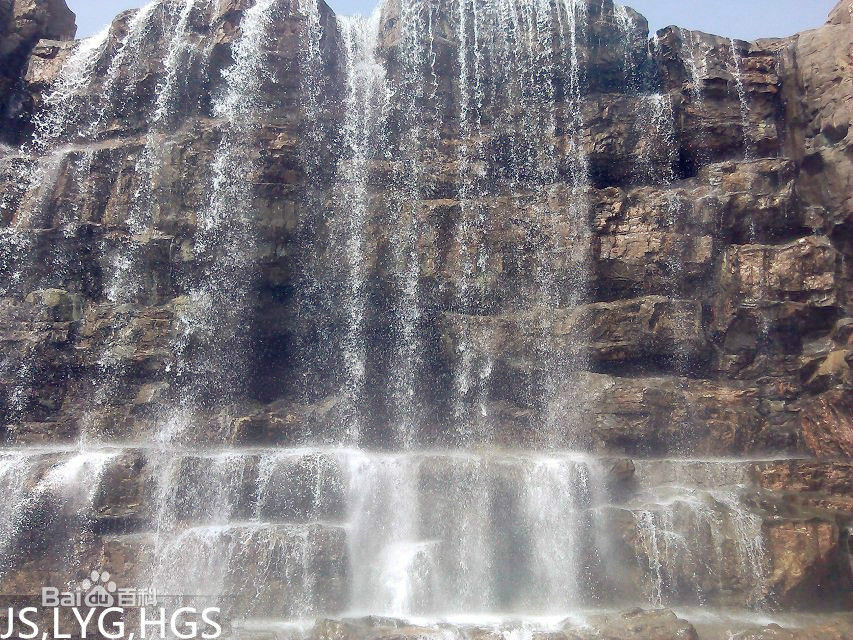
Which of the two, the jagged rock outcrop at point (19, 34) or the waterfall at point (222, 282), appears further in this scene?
the jagged rock outcrop at point (19, 34)

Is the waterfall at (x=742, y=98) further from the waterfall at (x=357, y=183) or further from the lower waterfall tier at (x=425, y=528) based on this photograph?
the waterfall at (x=357, y=183)

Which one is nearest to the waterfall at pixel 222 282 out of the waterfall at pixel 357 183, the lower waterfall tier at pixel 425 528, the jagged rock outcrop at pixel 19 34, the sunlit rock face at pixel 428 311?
the sunlit rock face at pixel 428 311

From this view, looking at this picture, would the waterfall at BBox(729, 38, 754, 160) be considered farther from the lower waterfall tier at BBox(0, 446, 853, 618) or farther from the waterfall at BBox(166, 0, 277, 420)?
the waterfall at BBox(166, 0, 277, 420)

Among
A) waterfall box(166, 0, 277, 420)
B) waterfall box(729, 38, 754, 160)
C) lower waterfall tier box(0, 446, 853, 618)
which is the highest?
waterfall box(729, 38, 754, 160)

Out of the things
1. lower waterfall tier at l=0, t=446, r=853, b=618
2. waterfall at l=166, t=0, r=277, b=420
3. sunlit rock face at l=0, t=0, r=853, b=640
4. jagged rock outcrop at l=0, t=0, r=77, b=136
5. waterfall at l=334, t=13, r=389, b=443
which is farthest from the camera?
jagged rock outcrop at l=0, t=0, r=77, b=136

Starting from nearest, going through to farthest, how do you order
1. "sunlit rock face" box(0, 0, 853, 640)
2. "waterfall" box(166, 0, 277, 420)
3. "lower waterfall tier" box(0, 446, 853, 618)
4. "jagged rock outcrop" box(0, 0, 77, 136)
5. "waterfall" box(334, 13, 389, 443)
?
"lower waterfall tier" box(0, 446, 853, 618) → "sunlit rock face" box(0, 0, 853, 640) → "waterfall" box(166, 0, 277, 420) → "waterfall" box(334, 13, 389, 443) → "jagged rock outcrop" box(0, 0, 77, 136)

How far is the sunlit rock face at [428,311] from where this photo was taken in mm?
16469

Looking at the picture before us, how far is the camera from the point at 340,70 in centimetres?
2573

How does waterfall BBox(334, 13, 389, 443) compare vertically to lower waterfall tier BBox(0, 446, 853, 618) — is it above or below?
above

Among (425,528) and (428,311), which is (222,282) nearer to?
(428,311)

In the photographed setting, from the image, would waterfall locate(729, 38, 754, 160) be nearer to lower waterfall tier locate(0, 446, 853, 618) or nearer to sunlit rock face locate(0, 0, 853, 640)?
sunlit rock face locate(0, 0, 853, 640)

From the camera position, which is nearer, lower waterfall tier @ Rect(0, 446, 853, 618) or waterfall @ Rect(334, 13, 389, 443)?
lower waterfall tier @ Rect(0, 446, 853, 618)

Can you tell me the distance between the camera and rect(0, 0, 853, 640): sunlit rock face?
16.5 meters

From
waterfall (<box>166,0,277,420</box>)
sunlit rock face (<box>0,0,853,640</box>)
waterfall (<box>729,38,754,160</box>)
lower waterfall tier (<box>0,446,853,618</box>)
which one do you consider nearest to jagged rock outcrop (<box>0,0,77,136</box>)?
sunlit rock face (<box>0,0,853,640</box>)
